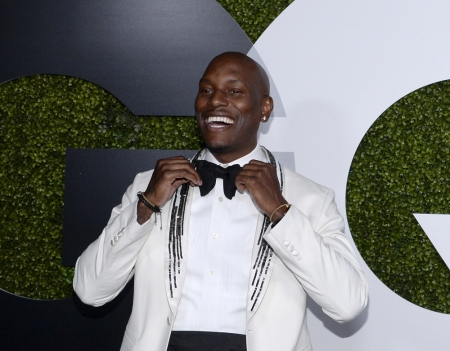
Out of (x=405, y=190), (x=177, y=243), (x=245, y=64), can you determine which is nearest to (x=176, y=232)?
(x=177, y=243)

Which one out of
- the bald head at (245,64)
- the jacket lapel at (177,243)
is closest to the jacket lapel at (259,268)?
the jacket lapel at (177,243)

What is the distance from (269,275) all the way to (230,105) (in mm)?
665

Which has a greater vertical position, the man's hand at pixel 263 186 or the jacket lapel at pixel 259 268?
the man's hand at pixel 263 186

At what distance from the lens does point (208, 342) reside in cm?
223

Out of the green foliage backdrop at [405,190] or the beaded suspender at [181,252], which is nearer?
the beaded suspender at [181,252]

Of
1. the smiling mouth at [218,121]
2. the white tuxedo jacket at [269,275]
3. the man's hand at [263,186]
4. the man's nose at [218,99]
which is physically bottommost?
the white tuxedo jacket at [269,275]

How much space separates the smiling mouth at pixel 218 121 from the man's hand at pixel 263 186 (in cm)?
26

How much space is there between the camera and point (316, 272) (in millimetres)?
2104

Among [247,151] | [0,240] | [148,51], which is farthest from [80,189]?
[247,151]

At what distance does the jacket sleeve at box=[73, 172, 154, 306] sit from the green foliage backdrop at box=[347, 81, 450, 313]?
135cm

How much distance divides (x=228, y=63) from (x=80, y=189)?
4.06 ft

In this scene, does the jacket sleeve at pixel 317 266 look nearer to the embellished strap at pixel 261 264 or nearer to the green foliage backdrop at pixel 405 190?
the embellished strap at pixel 261 264

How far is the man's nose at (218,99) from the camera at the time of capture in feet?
7.91

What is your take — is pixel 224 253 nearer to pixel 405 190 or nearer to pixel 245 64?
pixel 245 64
